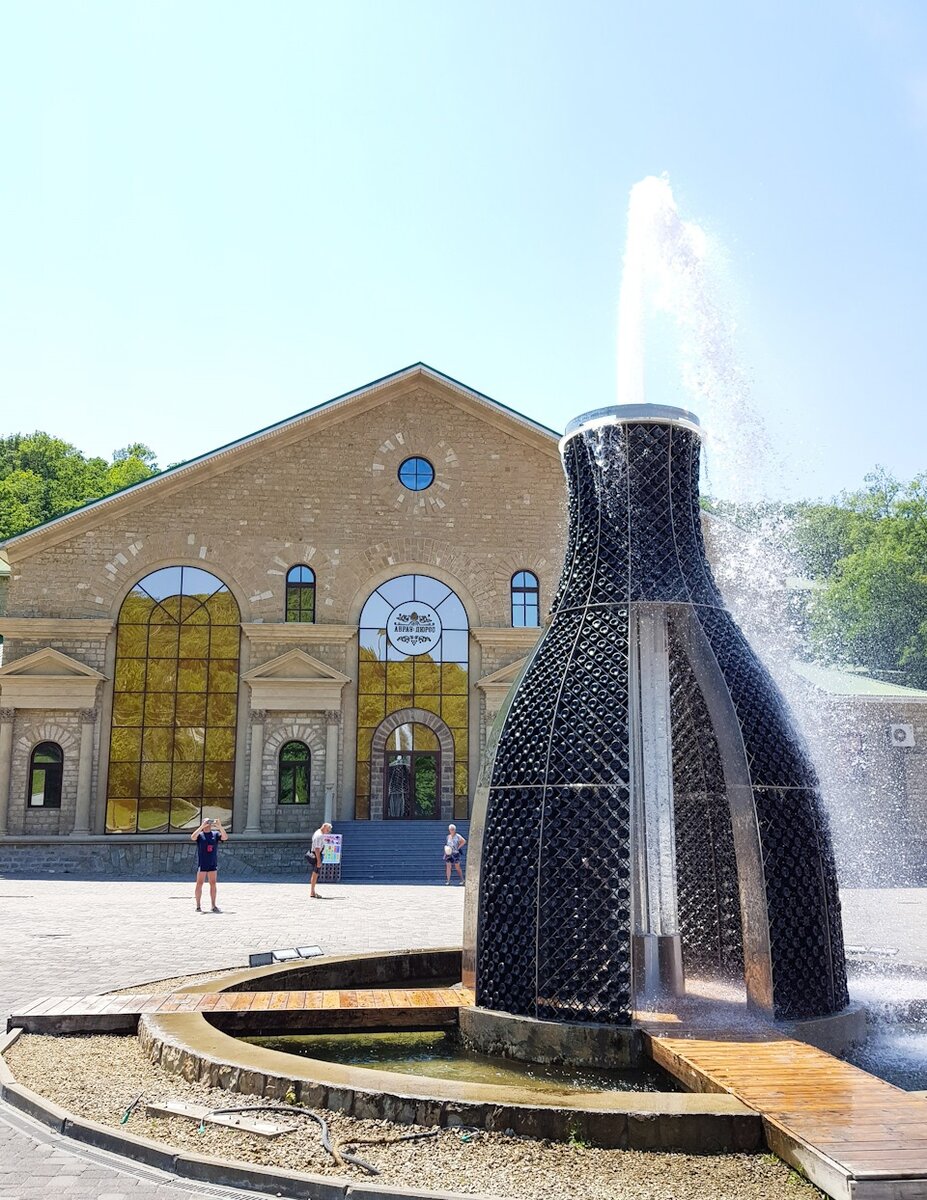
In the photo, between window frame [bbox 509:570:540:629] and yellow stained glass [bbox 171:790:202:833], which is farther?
window frame [bbox 509:570:540:629]

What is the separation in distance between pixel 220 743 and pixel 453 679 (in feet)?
23.6

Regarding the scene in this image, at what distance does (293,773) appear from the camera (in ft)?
105

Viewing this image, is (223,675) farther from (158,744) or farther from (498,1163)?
(498,1163)

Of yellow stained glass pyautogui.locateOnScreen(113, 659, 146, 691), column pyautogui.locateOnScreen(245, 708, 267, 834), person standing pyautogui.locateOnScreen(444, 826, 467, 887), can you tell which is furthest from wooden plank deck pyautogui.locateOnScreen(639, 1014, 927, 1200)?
yellow stained glass pyautogui.locateOnScreen(113, 659, 146, 691)

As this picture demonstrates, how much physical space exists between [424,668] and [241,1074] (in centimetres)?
2772

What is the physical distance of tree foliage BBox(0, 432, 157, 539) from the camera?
6081 cm

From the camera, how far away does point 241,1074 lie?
19.5 feet

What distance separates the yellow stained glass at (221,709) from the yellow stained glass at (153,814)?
105 inches

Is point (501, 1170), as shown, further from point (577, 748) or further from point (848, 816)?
point (848, 816)

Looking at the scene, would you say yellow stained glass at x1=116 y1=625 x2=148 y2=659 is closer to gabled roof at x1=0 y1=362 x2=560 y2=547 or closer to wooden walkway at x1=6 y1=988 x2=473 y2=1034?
gabled roof at x1=0 y1=362 x2=560 y2=547

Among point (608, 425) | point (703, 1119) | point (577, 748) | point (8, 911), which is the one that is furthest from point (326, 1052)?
point (8, 911)

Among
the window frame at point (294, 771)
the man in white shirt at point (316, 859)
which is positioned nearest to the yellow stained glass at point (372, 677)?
the window frame at point (294, 771)

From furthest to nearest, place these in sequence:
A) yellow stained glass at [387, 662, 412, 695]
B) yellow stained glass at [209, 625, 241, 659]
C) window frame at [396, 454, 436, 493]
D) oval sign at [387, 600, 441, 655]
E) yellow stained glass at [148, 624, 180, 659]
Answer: window frame at [396, 454, 436, 493] < oval sign at [387, 600, 441, 655] < yellow stained glass at [387, 662, 412, 695] < yellow stained glass at [209, 625, 241, 659] < yellow stained glass at [148, 624, 180, 659]

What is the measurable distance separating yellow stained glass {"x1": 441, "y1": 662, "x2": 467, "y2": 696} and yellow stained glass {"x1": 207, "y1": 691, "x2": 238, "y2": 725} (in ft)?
20.6
